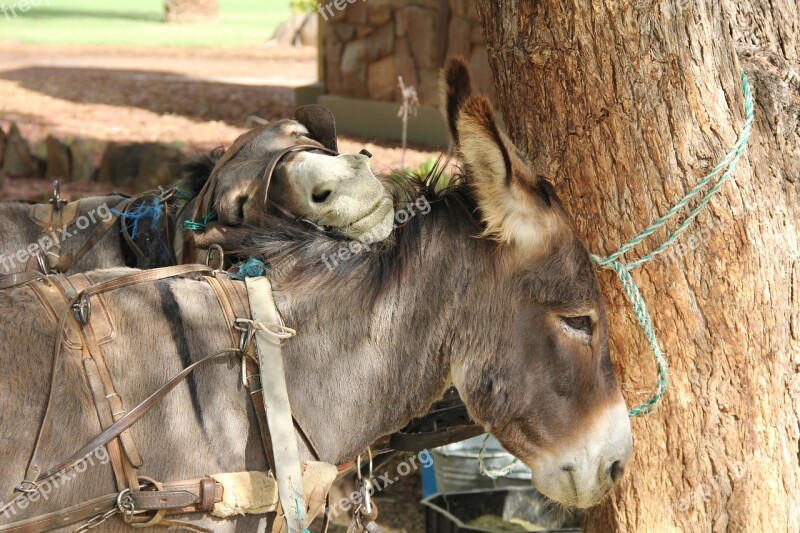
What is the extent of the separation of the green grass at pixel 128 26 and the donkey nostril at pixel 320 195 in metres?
15.7

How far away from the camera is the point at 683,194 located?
111 inches

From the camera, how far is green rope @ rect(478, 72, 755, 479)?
279 cm

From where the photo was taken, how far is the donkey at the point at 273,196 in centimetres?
240

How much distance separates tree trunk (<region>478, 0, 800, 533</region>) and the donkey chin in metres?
0.55

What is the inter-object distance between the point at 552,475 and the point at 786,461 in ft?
3.57

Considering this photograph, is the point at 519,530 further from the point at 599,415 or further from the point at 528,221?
the point at 528,221

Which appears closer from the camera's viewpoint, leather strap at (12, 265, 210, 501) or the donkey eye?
leather strap at (12, 265, 210, 501)

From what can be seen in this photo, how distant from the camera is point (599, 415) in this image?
2.47 m

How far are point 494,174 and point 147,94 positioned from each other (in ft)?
40.0

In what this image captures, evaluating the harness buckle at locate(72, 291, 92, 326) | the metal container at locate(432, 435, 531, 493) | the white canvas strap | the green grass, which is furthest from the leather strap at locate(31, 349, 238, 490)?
the green grass

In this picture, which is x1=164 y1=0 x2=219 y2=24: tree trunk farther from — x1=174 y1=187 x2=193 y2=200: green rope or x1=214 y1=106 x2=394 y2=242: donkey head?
x1=214 y1=106 x2=394 y2=242: donkey head

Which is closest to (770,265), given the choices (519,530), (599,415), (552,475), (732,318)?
(732,318)

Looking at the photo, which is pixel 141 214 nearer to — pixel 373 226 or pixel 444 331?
pixel 373 226

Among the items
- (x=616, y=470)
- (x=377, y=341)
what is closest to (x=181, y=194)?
(x=377, y=341)
